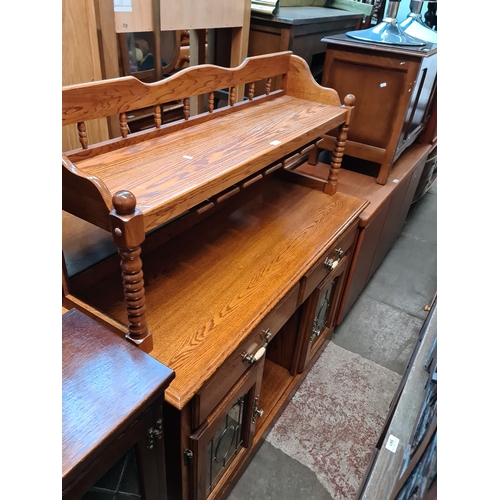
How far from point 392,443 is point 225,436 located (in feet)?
1.67

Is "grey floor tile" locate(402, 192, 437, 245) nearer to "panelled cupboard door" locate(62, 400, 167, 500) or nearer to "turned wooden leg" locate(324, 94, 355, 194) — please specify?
"turned wooden leg" locate(324, 94, 355, 194)

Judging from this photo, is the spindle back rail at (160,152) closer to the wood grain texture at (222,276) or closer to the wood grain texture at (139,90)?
the wood grain texture at (139,90)

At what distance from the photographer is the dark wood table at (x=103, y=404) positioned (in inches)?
22.4

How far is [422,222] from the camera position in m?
3.37

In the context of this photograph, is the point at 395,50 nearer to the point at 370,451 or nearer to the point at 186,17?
the point at 186,17

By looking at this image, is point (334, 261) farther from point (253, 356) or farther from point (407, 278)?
point (407, 278)

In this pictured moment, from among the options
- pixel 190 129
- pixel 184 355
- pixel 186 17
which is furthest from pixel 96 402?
pixel 186 17

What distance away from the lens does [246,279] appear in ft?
3.75

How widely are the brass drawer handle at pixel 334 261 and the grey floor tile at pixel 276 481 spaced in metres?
0.78

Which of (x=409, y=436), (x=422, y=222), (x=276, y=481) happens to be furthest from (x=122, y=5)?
(x=422, y=222)

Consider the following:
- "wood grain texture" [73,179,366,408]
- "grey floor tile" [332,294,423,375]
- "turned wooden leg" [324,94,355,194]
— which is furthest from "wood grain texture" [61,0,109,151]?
"grey floor tile" [332,294,423,375]

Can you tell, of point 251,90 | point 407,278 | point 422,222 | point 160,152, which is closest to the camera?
point 160,152

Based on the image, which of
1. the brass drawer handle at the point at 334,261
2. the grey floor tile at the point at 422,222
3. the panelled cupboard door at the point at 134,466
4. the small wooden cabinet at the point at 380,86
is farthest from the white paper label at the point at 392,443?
the grey floor tile at the point at 422,222
